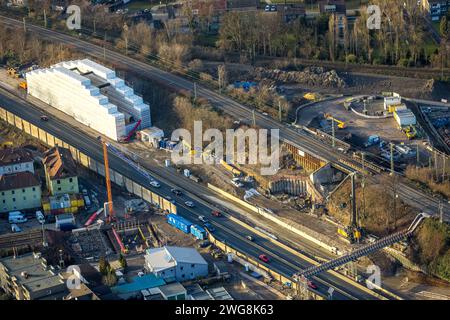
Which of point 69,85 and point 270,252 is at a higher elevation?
point 69,85

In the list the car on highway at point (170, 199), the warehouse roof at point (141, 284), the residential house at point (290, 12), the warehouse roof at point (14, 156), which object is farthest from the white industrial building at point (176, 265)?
the residential house at point (290, 12)

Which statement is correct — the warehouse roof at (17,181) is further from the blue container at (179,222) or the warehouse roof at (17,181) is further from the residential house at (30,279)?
the blue container at (179,222)

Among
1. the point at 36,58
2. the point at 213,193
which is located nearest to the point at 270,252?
the point at 213,193

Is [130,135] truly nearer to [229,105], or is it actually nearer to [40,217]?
[229,105]

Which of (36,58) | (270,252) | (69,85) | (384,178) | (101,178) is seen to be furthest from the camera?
(36,58)

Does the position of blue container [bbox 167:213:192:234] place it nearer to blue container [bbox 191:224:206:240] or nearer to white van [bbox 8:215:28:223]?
blue container [bbox 191:224:206:240]

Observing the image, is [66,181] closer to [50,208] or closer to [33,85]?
[50,208]

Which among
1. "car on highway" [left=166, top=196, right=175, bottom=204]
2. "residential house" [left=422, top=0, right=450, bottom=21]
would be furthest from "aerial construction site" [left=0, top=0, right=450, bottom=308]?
"residential house" [left=422, top=0, right=450, bottom=21]
